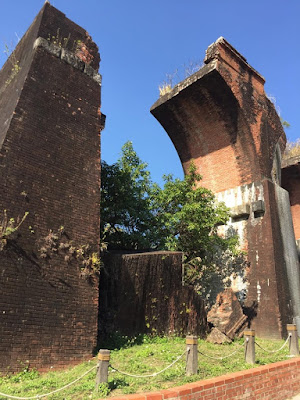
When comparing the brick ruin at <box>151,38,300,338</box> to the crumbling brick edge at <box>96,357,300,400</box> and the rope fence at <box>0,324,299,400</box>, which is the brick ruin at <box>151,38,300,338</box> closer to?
the rope fence at <box>0,324,299,400</box>

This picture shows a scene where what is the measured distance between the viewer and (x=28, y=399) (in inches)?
162

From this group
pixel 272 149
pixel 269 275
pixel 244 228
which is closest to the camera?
pixel 269 275

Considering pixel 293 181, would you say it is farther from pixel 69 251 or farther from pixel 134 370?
pixel 134 370

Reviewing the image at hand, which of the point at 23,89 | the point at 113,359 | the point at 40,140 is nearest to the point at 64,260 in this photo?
the point at 113,359

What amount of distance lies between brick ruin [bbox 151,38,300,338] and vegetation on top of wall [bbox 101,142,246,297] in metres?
0.99

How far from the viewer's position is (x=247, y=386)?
5.71 metres

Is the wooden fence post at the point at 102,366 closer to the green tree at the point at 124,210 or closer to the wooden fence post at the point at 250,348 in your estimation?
the wooden fence post at the point at 250,348

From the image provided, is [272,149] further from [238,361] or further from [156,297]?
[238,361]

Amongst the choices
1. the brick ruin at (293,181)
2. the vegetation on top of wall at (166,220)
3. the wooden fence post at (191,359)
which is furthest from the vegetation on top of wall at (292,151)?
the wooden fence post at (191,359)

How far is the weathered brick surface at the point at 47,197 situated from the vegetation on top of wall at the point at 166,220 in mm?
3646

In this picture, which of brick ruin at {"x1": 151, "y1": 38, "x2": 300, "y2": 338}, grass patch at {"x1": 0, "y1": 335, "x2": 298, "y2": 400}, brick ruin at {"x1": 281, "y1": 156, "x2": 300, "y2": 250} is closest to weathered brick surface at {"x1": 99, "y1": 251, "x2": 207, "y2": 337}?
grass patch at {"x1": 0, "y1": 335, "x2": 298, "y2": 400}

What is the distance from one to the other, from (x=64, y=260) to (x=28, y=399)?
10.7 feet

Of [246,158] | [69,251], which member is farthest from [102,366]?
[246,158]

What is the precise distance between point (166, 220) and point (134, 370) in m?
6.58
